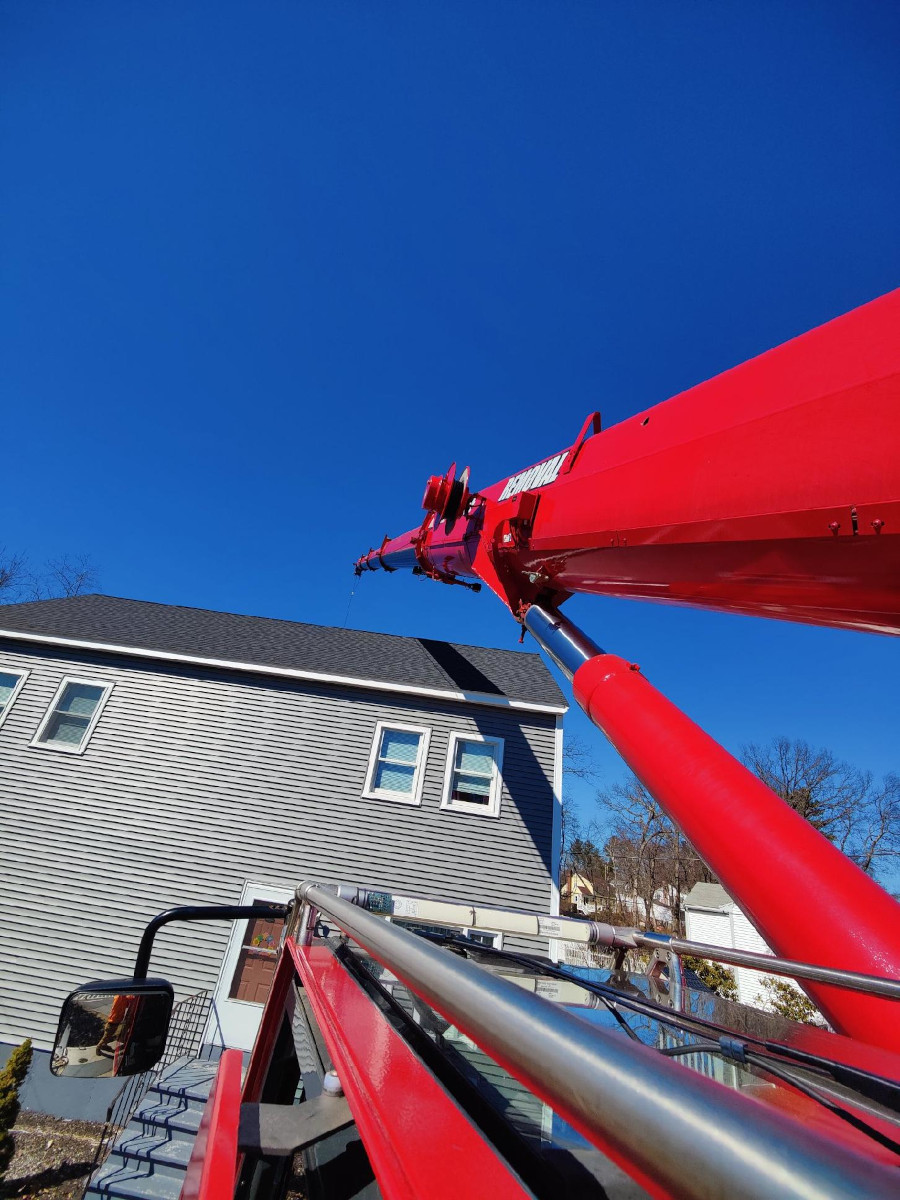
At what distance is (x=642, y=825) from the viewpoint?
29781mm

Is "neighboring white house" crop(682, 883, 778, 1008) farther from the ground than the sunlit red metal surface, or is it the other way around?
"neighboring white house" crop(682, 883, 778, 1008)

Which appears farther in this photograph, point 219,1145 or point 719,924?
point 719,924

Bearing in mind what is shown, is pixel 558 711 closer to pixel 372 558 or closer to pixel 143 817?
pixel 372 558

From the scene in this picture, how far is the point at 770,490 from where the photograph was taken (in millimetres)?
1896

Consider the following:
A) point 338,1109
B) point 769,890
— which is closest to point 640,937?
→ point 769,890

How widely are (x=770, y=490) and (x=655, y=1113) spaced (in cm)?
189

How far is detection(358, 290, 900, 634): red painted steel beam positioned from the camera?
64.7 inches

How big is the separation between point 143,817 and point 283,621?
19.4 ft

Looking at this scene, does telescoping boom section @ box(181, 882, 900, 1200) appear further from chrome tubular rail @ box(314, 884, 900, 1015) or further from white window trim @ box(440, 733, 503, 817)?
white window trim @ box(440, 733, 503, 817)

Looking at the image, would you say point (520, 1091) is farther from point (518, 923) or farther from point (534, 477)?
point (534, 477)

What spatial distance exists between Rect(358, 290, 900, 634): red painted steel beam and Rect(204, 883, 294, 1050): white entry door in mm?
8501

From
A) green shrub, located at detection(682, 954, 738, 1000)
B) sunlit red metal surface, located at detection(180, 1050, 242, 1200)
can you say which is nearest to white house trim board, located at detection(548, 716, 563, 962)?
green shrub, located at detection(682, 954, 738, 1000)

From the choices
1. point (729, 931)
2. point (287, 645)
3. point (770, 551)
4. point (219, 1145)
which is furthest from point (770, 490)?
point (729, 931)

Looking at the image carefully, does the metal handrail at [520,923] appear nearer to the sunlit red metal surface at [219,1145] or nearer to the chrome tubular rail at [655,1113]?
the sunlit red metal surface at [219,1145]
